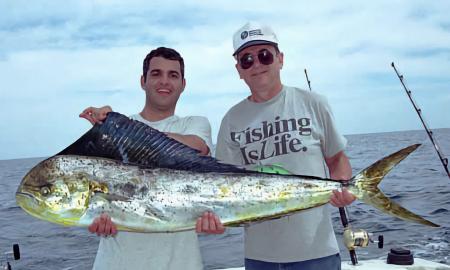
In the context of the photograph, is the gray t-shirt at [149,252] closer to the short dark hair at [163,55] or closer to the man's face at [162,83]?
the man's face at [162,83]

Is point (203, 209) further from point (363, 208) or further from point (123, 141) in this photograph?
point (363, 208)

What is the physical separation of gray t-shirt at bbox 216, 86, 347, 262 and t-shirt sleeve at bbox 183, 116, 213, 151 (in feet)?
0.33

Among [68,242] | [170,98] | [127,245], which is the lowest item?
[68,242]

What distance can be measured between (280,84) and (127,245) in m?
1.44

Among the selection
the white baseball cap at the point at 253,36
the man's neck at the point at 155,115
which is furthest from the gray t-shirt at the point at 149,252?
the white baseball cap at the point at 253,36

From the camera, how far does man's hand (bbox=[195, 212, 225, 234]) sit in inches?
92.4

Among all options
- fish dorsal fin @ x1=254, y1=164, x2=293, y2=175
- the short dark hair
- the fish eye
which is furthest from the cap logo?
the fish eye

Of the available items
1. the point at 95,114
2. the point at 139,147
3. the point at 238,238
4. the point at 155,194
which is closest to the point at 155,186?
the point at 155,194

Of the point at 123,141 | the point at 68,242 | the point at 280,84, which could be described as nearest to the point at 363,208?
the point at 68,242

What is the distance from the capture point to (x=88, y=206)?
2.30 metres

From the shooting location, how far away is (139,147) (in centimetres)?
248

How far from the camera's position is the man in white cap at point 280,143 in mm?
2711

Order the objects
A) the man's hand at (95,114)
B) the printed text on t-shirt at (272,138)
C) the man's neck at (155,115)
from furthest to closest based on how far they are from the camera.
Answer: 1. the man's neck at (155,115)
2. the printed text on t-shirt at (272,138)
3. the man's hand at (95,114)

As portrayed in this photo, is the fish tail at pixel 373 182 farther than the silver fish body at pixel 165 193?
Yes
